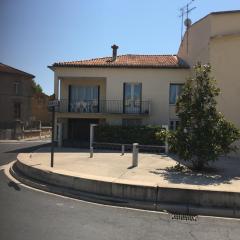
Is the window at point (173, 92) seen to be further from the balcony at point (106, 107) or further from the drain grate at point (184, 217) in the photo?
the drain grate at point (184, 217)

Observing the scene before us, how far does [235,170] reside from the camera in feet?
51.5

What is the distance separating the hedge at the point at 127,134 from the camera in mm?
25578

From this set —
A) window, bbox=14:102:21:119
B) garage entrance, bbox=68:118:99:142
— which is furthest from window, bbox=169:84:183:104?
window, bbox=14:102:21:119

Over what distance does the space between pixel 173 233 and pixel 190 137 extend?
6987 millimetres

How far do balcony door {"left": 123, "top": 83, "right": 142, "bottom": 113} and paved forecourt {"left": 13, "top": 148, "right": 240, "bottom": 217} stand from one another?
14272mm

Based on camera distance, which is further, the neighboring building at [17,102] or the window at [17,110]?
the window at [17,110]

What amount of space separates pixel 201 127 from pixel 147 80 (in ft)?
52.9

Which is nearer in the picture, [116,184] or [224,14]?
[116,184]

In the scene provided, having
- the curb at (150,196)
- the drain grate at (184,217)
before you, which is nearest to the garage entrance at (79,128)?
the curb at (150,196)

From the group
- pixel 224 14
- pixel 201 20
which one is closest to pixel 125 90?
pixel 201 20

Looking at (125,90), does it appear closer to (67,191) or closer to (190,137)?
(190,137)

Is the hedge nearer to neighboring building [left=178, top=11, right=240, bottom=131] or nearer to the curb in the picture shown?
neighboring building [left=178, top=11, right=240, bottom=131]

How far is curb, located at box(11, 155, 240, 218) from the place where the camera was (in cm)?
988

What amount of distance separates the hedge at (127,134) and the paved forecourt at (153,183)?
9043 millimetres
